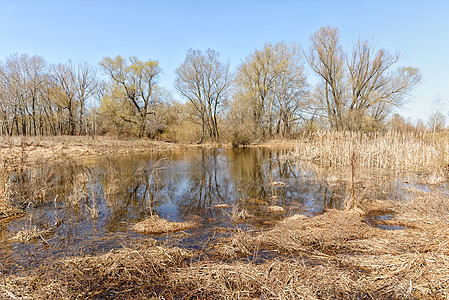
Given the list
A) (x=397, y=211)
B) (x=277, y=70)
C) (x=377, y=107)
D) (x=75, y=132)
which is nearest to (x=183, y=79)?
(x=277, y=70)

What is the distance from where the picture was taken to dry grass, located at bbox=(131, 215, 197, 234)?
4.64 meters

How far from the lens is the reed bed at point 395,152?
957 cm

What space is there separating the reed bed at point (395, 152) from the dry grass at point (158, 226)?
5.35 m

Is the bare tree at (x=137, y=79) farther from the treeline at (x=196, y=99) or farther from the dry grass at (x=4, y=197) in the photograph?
the dry grass at (x=4, y=197)

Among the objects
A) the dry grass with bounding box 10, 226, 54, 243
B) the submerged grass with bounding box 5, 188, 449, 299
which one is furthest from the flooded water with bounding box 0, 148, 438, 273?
the submerged grass with bounding box 5, 188, 449, 299

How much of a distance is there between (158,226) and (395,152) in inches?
431

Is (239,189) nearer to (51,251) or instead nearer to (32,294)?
(51,251)

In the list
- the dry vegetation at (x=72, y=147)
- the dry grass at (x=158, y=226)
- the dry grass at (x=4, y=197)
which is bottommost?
the dry grass at (x=158, y=226)

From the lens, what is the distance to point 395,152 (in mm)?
10984

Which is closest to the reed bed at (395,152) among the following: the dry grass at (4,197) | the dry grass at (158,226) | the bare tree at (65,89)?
the dry grass at (158,226)

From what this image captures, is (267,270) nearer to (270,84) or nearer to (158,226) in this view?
(158,226)

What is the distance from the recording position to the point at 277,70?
29625 millimetres

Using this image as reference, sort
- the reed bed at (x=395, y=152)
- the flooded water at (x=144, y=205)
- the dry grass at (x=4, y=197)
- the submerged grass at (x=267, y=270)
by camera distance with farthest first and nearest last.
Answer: the reed bed at (x=395, y=152)
the dry grass at (x=4, y=197)
the flooded water at (x=144, y=205)
the submerged grass at (x=267, y=270)

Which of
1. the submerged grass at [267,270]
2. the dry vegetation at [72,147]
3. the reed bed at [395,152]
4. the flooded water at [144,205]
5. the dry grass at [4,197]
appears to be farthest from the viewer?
the dry vegetation at [72,147]
